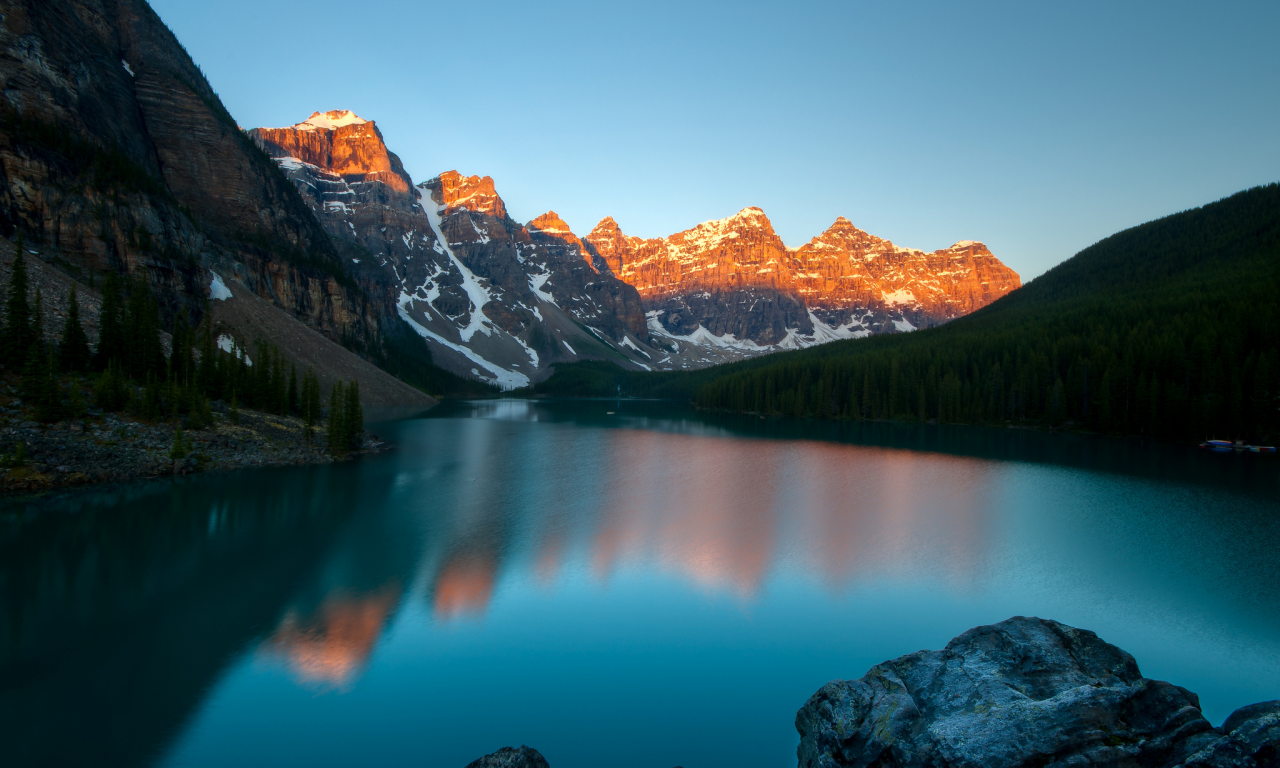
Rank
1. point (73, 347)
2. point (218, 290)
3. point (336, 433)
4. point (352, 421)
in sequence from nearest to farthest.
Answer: point (73, 347), point (336, 433), point (352, 421), point (218, 290)

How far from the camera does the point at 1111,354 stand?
57812 mm

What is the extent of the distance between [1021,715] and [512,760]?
236 inches

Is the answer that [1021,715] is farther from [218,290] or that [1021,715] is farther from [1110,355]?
[218,290]

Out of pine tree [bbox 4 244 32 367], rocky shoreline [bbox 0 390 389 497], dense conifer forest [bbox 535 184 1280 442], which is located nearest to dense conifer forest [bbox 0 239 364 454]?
pine tree [bbox 4 244 32 367]

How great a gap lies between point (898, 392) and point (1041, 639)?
74524mm

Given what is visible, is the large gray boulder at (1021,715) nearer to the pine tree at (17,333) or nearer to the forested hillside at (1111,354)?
the pine tree at (17,333)

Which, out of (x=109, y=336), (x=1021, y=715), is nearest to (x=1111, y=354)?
(x=1021, y=715)

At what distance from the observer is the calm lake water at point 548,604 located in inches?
365

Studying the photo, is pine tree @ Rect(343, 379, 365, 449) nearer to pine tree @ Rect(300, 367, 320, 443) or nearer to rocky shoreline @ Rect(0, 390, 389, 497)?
pine tree @ Rect(300, 367, 320, 443)

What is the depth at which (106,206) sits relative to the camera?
5328 centimetres

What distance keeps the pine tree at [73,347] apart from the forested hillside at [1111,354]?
3034 inches

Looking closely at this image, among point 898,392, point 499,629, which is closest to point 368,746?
point 499,629

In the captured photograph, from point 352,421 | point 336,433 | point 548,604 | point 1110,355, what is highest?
point 1110,355

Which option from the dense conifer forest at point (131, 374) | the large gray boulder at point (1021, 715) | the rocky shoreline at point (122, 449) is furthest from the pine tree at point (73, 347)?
the large gray boulder at point (1021, 715)
